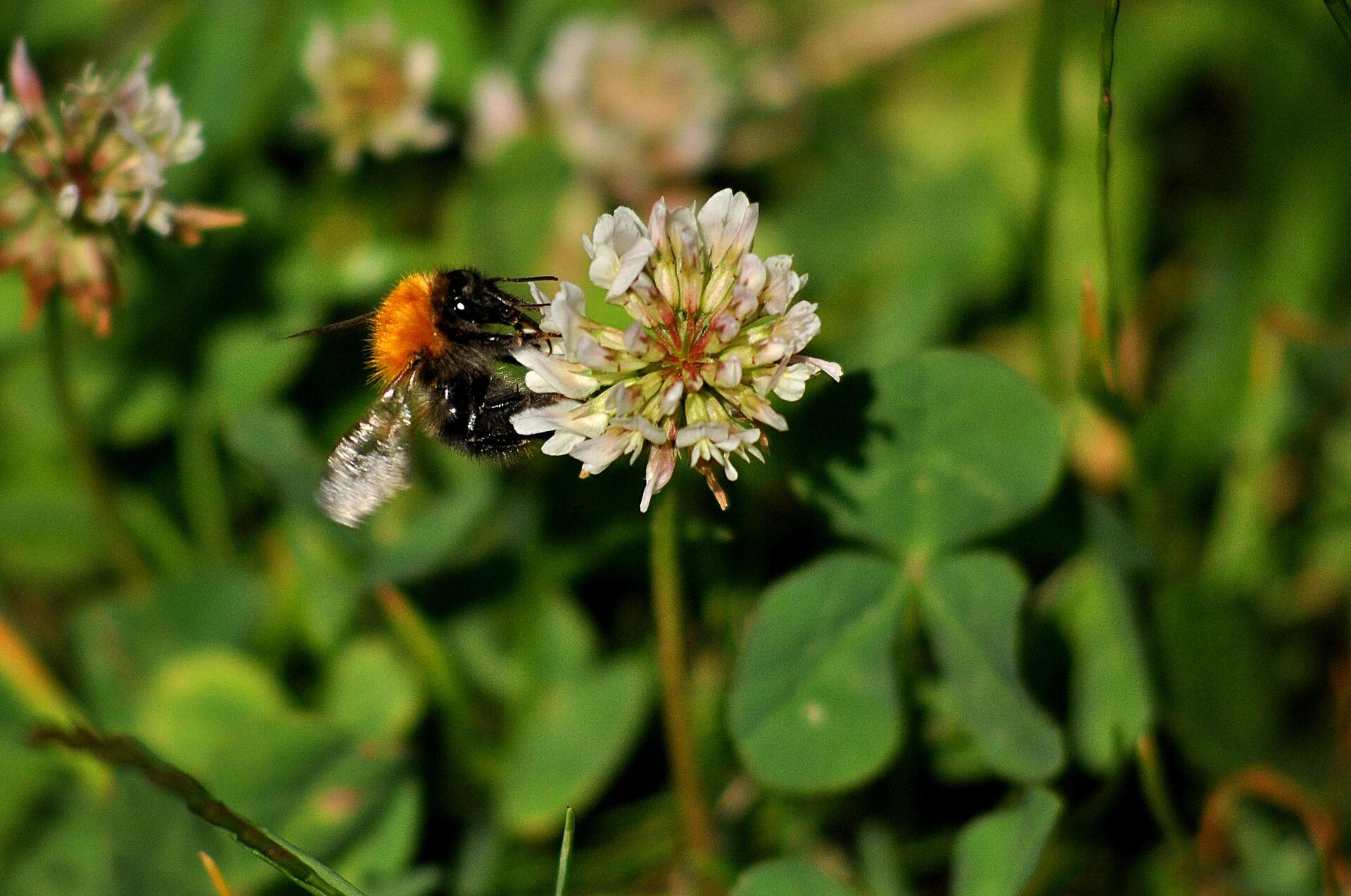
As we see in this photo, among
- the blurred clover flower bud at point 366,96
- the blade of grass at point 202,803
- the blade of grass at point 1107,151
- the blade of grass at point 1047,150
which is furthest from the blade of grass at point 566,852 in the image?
the blurred clover flower bud at point 366,96

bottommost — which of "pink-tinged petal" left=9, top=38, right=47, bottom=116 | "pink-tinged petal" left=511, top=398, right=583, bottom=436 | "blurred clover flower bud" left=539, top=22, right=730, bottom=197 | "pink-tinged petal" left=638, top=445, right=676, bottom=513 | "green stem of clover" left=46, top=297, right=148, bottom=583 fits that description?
"pink-tinged petal" left=638, top=445, right=676, bottom=513

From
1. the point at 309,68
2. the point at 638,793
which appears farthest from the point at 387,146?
the point at 638,793

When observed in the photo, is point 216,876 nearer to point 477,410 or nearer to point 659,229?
point 477,410

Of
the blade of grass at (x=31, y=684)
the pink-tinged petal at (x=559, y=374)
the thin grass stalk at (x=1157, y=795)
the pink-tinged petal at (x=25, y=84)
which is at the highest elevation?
the pink-tinged petal at (x=25, y=84)

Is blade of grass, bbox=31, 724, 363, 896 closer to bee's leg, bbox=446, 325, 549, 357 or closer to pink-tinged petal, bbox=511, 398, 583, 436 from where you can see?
pink-tinged petal, bbox=511, 398, 583, 436

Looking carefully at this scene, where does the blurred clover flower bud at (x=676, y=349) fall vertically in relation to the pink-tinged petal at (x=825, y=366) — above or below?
above

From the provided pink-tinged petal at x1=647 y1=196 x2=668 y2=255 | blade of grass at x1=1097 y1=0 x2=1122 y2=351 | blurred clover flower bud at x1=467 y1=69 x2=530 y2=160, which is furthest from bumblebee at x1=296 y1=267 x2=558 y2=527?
blurred clover flower bud at x1=467 y1=69 x2=530 y2=160

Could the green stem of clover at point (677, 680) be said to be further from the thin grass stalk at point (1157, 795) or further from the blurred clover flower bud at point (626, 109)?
the blurred clover flower bud at point (626, 109)
